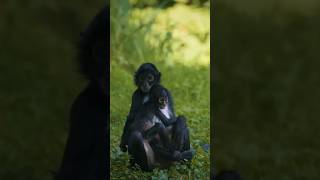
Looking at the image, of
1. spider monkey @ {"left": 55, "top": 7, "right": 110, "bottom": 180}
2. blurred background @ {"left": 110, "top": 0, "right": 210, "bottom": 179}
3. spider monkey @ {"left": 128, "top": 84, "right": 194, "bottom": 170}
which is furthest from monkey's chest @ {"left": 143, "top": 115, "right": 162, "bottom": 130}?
spider monkey @ {"left": 55, "top": 7, "right": 110, "bottom": 180}

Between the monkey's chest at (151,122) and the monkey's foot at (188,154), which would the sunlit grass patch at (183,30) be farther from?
the monkey's foot at (188,154)

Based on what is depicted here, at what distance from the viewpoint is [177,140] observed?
11.9 ft

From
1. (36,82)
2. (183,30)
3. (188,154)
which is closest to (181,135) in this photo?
(188,154)

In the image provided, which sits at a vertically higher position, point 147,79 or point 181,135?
point 147,79

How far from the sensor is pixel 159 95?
11.7 ft

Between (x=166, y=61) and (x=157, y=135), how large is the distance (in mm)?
360

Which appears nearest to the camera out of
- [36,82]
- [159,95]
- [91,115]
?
[159,95]

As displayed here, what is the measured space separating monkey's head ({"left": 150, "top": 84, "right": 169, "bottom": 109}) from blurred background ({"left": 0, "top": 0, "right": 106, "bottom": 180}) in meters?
0.47
